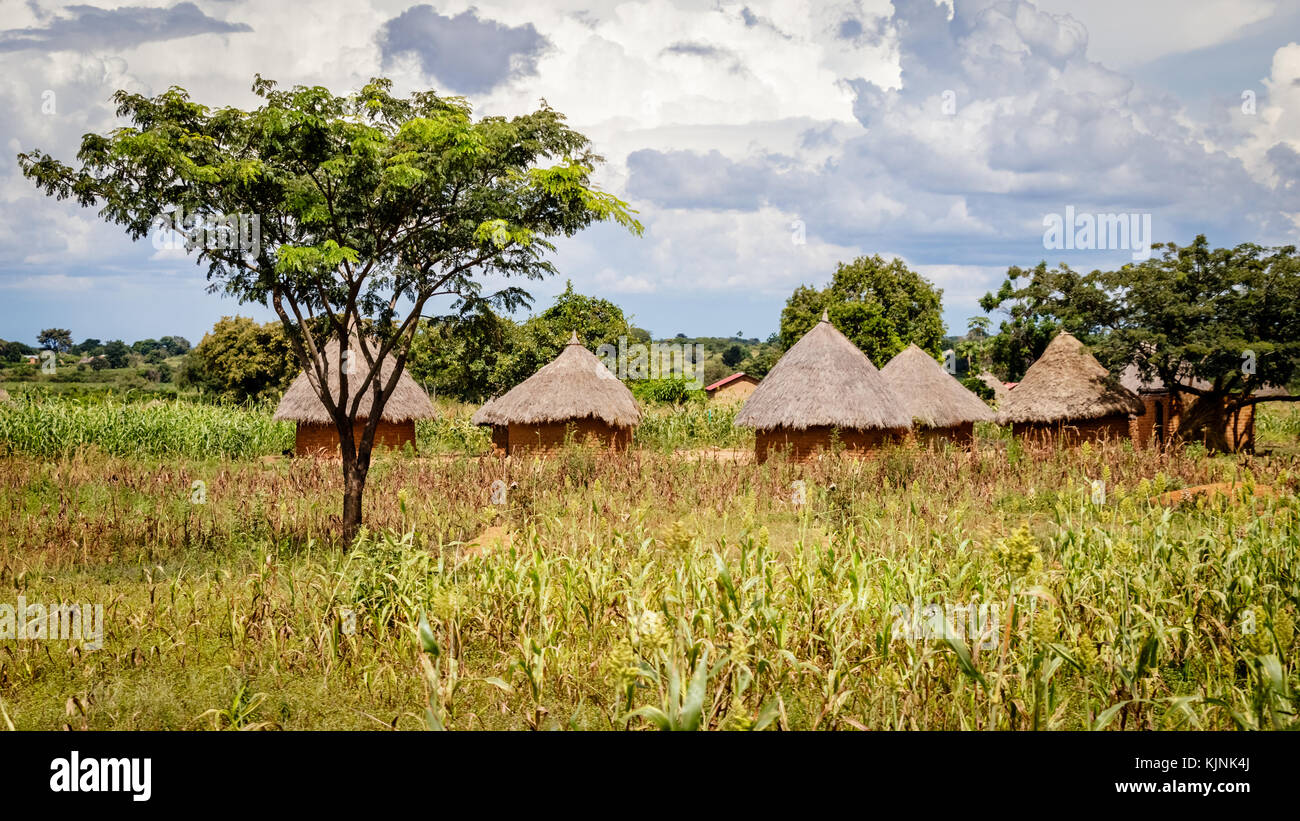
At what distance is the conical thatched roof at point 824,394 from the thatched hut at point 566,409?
9.65ft

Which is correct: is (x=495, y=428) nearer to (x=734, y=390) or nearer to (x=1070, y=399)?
(x=1070, y=399)

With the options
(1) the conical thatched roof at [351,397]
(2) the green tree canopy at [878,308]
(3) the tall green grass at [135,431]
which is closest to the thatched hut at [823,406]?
(1) the conical thatched roof at [351,397]

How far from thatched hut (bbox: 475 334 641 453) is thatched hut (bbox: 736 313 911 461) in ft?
9.70

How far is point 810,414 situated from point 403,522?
865cm

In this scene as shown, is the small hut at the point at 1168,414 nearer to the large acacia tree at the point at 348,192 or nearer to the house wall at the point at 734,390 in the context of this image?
the large acacia tree at the point at 348,192

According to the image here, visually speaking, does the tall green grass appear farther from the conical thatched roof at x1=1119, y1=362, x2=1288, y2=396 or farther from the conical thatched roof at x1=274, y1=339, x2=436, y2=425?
the conical thatched roof at x1=1119, y1=362, x2=1288, y2=396

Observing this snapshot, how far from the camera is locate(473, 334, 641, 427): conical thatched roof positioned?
53.9 ft

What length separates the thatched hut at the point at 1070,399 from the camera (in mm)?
16938

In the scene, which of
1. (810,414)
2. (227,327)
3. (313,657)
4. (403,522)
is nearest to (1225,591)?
(313,657)

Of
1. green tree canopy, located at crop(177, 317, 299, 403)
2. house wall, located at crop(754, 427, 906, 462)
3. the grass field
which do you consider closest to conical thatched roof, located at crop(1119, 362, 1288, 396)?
house wall, located at crop(754, 427, 906, 462)
